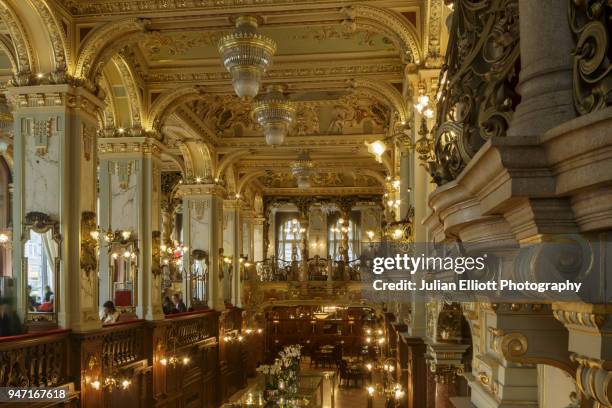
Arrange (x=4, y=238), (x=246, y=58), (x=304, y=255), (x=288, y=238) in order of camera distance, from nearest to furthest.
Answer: (x=246, y=58) < (x=4, y=238) < (x=304, y=255) < (x=288, y=238)

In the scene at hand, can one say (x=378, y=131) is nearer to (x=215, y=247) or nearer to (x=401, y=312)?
(x=215, y=247)

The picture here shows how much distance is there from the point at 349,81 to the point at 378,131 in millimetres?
5176

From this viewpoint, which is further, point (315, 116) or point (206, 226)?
point (206, 226)

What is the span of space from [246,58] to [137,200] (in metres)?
6.33

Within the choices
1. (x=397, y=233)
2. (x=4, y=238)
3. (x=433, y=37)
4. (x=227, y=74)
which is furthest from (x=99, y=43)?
(x=4, y=238)

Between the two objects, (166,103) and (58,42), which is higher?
(58,42)

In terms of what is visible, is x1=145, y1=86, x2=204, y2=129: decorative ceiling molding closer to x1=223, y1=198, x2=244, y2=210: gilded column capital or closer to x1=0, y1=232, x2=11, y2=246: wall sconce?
x1=0, y1=232, x2=11, y2=246: wall sconce

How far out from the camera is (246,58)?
796 centimetres

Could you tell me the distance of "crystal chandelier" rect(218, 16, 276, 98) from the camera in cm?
786

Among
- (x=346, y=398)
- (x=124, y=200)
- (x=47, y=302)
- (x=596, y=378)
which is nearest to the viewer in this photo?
(x=596, y=378)

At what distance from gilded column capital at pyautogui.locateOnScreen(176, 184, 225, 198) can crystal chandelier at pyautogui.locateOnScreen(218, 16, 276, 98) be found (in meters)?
10.8

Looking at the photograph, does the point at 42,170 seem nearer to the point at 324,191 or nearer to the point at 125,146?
the point at 125,146

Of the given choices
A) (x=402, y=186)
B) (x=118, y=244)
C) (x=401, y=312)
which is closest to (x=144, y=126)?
(x=118, y=244)

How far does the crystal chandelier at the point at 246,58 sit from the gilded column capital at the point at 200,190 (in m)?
10.8
